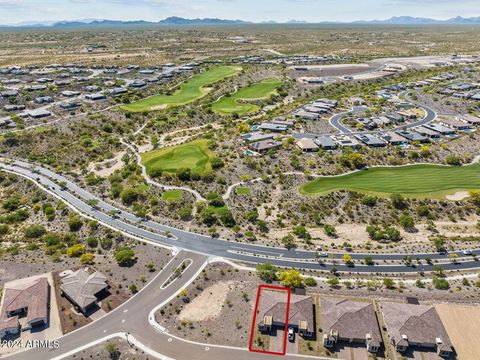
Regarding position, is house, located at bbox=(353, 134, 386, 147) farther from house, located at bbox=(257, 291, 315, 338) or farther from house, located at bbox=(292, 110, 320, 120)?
house, located at bbox=(257, 291, 315, 338)

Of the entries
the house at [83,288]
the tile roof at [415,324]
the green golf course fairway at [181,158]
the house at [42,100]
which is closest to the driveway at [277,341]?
the tile roof at [415,324]

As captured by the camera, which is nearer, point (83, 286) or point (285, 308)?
point (285, 308)

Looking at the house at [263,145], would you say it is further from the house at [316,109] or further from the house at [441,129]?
the house at [441,129]

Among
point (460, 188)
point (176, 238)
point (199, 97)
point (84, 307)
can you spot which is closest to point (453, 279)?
point (460, 188)

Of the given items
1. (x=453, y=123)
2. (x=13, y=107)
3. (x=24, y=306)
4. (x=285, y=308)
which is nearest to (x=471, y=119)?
(x=453, y=123)

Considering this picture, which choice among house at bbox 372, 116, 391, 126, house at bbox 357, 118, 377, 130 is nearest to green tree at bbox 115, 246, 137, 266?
house at bbox 357, 118, 377, 130

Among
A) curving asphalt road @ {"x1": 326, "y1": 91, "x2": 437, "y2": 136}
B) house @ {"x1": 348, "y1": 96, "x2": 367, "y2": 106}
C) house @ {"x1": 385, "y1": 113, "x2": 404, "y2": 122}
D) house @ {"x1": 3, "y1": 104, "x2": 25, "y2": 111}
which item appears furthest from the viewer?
house @ {"x1": 3, "y1": 104, "x2": 25, "y2": 111}

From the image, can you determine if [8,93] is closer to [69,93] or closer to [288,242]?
[69,93]
